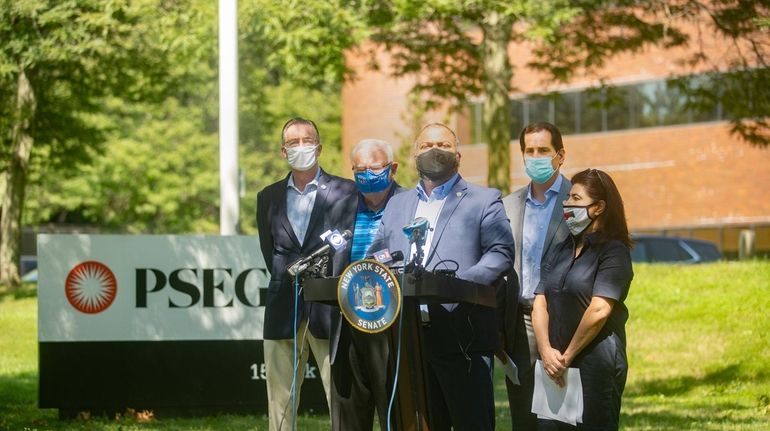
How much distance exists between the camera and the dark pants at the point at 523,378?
7.36m

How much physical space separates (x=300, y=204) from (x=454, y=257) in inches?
75.1

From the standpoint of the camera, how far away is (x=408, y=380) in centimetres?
644

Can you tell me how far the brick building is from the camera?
40.7 m

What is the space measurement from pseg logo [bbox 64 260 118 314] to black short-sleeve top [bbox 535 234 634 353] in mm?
6043

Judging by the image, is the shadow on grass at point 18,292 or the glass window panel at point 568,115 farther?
the glass window panel at point 568,115

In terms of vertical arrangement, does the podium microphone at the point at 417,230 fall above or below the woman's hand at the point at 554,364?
above

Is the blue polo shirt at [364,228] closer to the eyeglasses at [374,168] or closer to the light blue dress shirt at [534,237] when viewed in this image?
the eyeglasses at [374,168]

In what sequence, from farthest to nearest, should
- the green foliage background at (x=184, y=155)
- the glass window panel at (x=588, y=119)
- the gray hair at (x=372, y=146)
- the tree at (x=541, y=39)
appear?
the green foliage background at (x=184, y=155) → the glass window panel at (x=588, y=119) → the tree at (x=541, y=39) → the gray hair at (x=372, y=146)

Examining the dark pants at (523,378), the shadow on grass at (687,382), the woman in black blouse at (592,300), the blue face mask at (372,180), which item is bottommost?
the shadow on grass at (687,382)

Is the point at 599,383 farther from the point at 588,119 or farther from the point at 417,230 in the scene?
the point at 588,119

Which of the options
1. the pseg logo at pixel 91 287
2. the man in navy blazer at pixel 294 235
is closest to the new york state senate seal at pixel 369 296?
the man in navy blazer at pixel 294 235

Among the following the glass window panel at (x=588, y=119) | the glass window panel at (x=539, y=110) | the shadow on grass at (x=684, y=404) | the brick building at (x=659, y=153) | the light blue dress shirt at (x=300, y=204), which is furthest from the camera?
the glass window panel at (x=539, y=110)

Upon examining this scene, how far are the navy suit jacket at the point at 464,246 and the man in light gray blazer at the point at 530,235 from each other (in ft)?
1.58

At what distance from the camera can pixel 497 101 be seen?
926 inches
